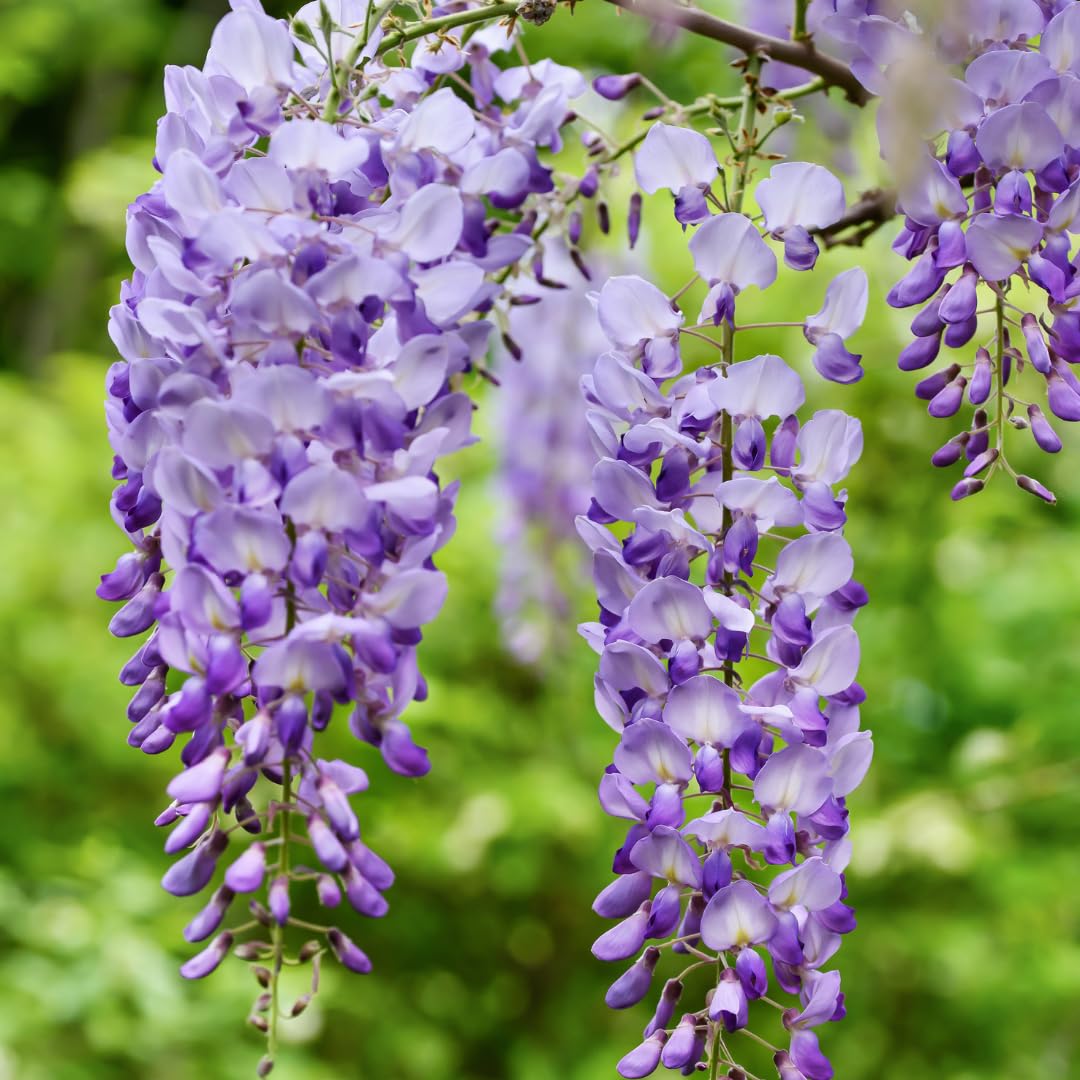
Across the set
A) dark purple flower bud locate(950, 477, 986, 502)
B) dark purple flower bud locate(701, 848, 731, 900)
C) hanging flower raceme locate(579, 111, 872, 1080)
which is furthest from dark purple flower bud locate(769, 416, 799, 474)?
dark purple flower bud locate(701, 848, 731, 900)

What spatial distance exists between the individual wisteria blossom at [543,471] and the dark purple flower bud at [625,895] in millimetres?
1919

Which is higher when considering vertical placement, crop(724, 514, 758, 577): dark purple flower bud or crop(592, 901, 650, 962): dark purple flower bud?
crop(724, 514, 758, 577): dark purple flower bud

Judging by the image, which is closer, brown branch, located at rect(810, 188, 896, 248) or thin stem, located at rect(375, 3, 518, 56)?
thin stem, located at rect(375, 3, 518, 56)

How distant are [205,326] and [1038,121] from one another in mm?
475

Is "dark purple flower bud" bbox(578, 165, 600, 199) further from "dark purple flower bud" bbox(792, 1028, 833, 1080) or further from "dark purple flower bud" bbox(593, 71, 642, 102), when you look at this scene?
"dark purple flower bud" bbox(792, 1028, 833, 1080)

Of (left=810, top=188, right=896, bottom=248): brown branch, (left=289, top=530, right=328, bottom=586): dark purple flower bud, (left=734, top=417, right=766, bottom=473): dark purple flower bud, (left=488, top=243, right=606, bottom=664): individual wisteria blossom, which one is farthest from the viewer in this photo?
(left=488, top=243, right=606, bottom=664): individual wisteria blossom

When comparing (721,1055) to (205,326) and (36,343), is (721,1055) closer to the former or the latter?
(205,326)

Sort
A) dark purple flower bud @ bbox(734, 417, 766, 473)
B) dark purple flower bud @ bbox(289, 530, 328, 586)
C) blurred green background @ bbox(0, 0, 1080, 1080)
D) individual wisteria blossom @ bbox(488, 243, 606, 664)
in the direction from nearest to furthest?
Result: dark purple flower bud @ bbox(289, 530, 328, 586) → dark purple flower bud @ bbox(734, 417, 766, 473) → blurred green background @ bbox(0, 0, 1080, 1080) → individual wisteria blossom @ bbox(488, 243, 606, 664)

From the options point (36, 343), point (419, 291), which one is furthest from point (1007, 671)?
point (36, 343)

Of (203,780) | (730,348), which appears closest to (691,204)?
(730,348)

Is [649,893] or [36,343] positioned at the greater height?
[36,343]

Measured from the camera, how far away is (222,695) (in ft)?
2.23

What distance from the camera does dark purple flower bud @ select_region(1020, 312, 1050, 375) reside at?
82 centimetres

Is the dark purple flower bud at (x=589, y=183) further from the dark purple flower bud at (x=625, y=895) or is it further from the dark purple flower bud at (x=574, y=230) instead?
the dark purple flower bud at (x=625, y=895)
